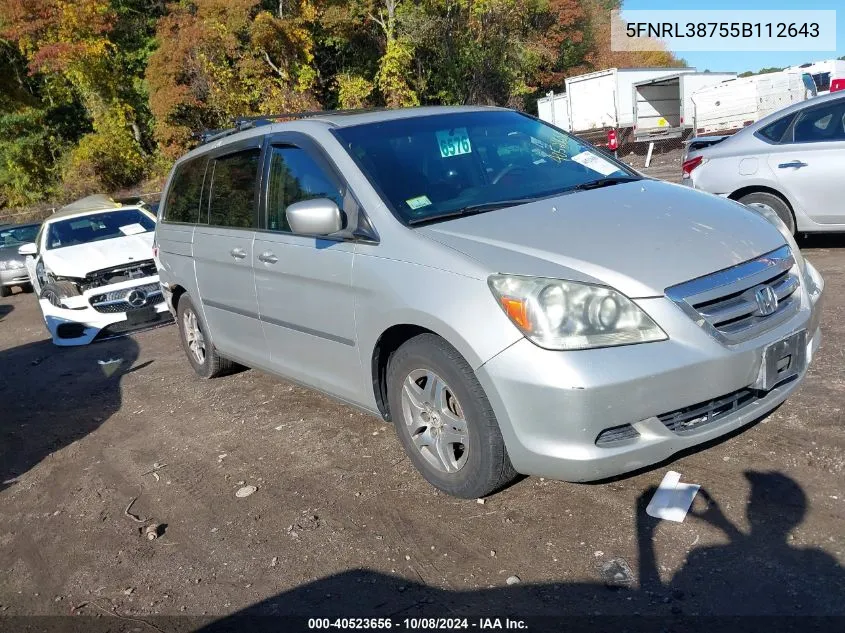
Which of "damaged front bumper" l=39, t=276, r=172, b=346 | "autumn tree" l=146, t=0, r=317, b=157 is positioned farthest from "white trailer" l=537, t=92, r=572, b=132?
"damaged front bumper" l=39, t=276, r=172, b=346

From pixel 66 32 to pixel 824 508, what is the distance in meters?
34.2

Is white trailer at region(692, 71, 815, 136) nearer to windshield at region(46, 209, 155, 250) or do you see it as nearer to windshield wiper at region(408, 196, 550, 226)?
windshield at region(46, 209, 155, 250)

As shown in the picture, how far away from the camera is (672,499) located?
3.21 meters

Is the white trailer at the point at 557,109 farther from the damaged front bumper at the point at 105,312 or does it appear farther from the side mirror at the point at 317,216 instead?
the side mirror at the point at 317,216

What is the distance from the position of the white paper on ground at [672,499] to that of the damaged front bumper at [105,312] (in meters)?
6.28

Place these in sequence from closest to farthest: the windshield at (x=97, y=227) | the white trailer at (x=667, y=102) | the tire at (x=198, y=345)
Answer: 1. the tire at (x=198, y=345)
2. the windshield at (x=97, y=227)
3. the white trailer at (x=667, y=102)

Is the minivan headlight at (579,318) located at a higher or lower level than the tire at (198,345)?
higher

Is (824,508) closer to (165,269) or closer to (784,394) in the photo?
(784,394)

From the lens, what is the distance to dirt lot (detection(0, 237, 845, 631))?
273cm

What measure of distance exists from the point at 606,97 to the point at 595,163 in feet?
77.5

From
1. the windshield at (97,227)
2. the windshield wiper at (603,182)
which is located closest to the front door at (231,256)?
the windshield wiper at (603,182)

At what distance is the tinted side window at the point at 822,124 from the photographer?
6.71 m

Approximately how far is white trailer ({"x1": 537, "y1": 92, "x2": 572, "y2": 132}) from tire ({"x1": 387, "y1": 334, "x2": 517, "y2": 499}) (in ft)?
84.4

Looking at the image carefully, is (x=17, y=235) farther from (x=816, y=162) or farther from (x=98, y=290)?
(x=816, y=162)
